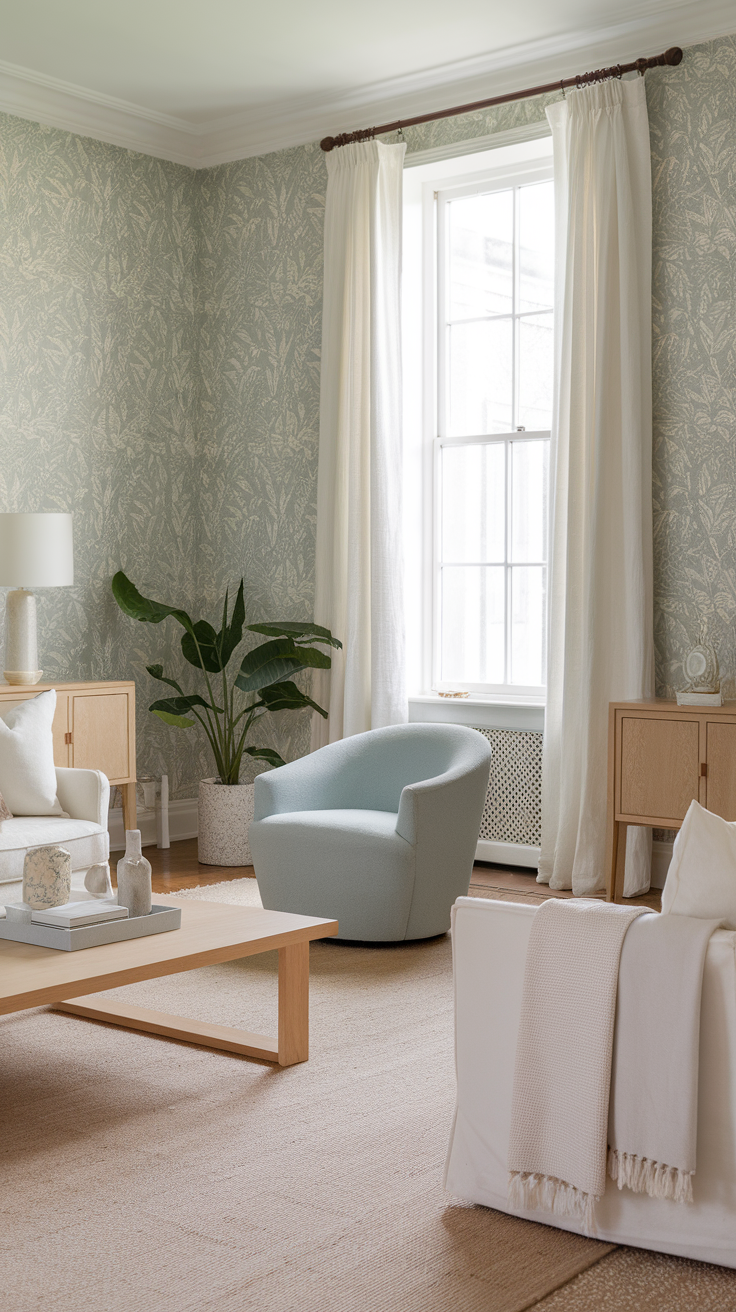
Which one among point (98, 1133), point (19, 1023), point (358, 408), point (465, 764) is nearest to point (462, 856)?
point (465, 764)

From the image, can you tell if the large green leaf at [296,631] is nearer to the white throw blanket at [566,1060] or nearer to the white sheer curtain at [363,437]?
the white sheer curtain at [363,437]

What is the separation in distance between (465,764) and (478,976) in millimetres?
2027

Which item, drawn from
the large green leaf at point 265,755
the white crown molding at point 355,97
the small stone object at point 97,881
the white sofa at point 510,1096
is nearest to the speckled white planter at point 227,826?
the large green leaf at point 265,755

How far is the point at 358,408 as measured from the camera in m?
5.75

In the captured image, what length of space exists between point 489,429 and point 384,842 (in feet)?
7.95

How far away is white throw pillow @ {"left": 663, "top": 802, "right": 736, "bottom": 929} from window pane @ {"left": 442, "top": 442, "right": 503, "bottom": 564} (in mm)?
3667

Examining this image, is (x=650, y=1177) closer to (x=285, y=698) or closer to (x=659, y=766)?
(x=659, y=766)

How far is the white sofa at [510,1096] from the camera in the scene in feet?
6.65

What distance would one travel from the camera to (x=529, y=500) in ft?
18.6

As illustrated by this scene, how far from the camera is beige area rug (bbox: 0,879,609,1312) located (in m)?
2.04

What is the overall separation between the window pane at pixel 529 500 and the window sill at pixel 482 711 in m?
0.66

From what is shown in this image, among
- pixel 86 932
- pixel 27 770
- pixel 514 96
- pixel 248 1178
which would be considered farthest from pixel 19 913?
pixel 514 96

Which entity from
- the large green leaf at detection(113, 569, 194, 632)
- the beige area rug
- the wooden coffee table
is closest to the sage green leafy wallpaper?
the large green leaf at detection(113, 569, 194, 632)

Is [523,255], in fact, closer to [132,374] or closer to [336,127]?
[336,127]
